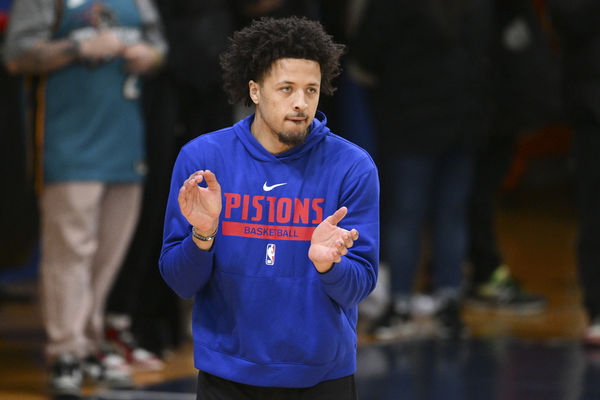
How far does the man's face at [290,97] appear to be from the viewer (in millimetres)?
2512

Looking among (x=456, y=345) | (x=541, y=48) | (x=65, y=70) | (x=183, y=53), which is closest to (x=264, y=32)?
(x=65, y=70)

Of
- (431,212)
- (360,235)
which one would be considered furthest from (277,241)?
(431,212)

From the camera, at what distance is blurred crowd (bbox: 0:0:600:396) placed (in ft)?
14.7

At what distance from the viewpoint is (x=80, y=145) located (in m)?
4.49

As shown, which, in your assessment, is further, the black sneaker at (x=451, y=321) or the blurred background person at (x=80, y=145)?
the black sneaker at (x=451, y=321)

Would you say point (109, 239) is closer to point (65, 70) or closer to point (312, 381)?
point (65, 70)

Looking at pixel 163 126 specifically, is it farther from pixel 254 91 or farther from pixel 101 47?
pixel 254 91

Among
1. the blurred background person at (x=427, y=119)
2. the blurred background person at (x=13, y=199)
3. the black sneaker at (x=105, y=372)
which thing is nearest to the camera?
the black sneaker at (x=105, y=372)

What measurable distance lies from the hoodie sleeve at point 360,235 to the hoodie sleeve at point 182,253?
0.30 m

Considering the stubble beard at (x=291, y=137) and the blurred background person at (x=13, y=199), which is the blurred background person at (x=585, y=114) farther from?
the stubble beard at (x=291, y=137)

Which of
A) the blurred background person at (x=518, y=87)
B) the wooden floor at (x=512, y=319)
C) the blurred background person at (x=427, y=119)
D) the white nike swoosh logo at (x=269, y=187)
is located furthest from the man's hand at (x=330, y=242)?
the blurred background person at (x=518, y=87)

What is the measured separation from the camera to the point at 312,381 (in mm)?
2541

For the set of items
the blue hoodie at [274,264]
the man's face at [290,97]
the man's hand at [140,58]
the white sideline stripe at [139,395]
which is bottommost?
the white sideline stripe at [139,395]

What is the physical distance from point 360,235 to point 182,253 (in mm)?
419
